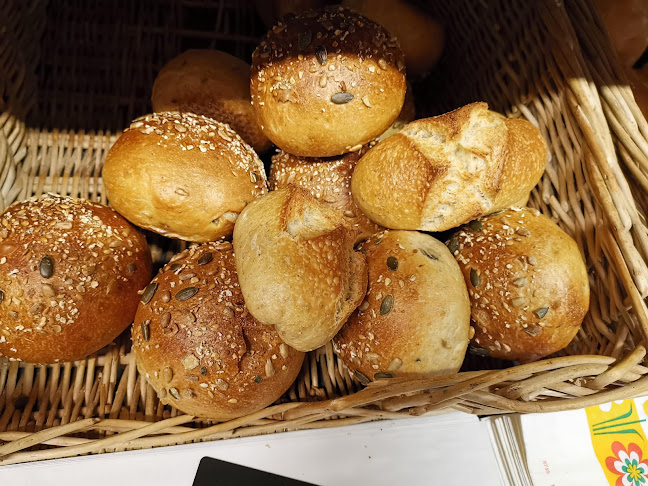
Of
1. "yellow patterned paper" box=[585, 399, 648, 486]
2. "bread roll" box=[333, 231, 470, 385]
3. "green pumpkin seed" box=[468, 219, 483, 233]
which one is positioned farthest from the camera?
"yellow patterned paper" box=[585, 399, 648, 486]

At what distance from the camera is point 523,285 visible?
939mm

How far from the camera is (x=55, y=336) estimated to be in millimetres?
959

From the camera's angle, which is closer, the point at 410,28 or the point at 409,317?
the point at 409,317

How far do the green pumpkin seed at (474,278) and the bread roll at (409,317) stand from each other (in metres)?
0.05

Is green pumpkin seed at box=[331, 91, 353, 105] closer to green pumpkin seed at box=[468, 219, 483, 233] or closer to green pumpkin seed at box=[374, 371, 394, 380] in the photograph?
green pumpkin seed at box=[468, 219, 483, 233]

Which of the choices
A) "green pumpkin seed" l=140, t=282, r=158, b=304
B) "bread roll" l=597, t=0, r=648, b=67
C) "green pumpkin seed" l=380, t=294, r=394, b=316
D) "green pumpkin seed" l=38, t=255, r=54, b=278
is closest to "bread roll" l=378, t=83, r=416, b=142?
"green pumpkin seed" l=380, t=294, r=394, b=316

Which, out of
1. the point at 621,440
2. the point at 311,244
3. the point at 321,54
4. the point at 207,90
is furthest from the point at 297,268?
the point at 621,440

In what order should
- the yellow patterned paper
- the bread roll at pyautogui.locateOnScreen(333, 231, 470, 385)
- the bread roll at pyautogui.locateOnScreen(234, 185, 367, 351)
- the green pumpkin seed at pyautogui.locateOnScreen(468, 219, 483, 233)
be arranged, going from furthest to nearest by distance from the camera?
the yellow patterned paper, the green pumpkin seed at pyautogui.locateOnScreen(468, 219, 483, 233), the bread roll at pyautogui.locateOnScreen(333, 231, 470, 385), the bread roll at pyautogui.locateOnScreen(234, 185, 367, 351)

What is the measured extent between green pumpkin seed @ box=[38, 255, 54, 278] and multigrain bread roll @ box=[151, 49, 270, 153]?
1.58 feet

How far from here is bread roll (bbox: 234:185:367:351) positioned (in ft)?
2.59

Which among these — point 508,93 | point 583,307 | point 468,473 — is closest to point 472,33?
point 508,93

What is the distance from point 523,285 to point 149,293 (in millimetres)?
817

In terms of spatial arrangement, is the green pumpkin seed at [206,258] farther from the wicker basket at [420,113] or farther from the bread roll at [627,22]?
the bread roll at [627,22]

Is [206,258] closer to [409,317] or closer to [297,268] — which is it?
[297,268]
